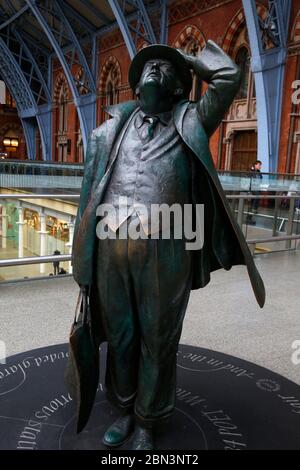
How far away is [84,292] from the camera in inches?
71.7

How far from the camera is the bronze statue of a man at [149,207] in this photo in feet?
5.56

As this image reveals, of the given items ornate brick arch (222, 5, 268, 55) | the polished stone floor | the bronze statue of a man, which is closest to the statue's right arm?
the bronze statue of a man

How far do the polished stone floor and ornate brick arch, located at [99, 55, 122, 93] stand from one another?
18160mm

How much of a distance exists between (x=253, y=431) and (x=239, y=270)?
11.3 feet

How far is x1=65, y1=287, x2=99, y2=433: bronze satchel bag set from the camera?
70.1 inches

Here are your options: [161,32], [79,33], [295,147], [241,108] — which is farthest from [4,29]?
[295,147]

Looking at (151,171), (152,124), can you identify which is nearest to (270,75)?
(152,124)

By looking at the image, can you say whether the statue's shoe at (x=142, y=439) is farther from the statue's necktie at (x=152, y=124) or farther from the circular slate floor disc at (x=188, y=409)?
the statue's necktie at (x=152, y=124)

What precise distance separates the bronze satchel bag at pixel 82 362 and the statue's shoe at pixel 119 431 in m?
0.14

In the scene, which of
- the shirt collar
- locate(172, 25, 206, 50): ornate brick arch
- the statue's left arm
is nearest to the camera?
the statue's left arm

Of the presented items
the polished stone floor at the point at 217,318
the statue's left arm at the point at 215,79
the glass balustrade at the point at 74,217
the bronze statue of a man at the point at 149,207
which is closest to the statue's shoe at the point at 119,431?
the bronze statue of a man at the point at 149,207

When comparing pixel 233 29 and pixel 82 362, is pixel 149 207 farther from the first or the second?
pixel 233 29

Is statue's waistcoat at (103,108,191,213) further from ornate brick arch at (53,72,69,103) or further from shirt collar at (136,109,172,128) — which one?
ornate brick arch at (53,72,69,103)

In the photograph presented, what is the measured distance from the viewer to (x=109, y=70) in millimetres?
21859
